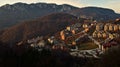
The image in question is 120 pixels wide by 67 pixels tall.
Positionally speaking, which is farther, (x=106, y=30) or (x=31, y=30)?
(x=31, y=30)

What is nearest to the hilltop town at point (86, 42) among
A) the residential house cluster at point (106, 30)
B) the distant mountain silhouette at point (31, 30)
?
the residential house cluster at point (106, 30)

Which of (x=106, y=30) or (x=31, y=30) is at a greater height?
(x=106, y=30)

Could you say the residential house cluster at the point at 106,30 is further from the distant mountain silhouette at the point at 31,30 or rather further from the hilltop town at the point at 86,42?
the distant mountain silhouette at the point at 31,30

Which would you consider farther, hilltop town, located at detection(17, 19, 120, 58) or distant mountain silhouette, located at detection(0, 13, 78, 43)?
distant mountain silhouette, located at detection(0, 13, 78, 43)

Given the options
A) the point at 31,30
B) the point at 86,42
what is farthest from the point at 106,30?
the point at 31,30

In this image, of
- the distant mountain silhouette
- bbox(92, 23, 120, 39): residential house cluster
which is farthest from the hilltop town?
the distant mountain silhouette

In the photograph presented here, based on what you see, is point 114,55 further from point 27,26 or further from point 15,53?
point 27,26

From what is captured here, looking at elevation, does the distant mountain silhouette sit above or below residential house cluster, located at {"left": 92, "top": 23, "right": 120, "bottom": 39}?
below

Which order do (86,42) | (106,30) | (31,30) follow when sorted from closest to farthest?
1. (86,42)
2. (106,30)
3. (31,30)

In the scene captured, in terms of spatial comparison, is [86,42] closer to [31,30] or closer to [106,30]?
[106,30]

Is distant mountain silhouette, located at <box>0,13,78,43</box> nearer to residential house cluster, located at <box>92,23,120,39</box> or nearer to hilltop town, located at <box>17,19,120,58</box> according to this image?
hilltop town, located at <box>17,19,120,58</box>

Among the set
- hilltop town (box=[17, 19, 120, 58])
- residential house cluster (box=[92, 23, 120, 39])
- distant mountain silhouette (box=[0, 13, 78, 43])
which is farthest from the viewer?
distant mountain silhouette (box=[0, 13, 78, 43])

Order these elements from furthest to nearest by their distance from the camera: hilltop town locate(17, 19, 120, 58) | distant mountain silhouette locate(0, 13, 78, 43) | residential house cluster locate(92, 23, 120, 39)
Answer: distant mountain silhouette locate(0, 13, 78, 43) < residential house cluster locate(92, 23, 120, 39) < hilltop town locate(17, 19, 120, 58)

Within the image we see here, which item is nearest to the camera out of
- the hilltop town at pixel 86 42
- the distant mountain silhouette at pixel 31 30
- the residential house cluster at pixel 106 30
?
the hilltop town at pixel 86 42
